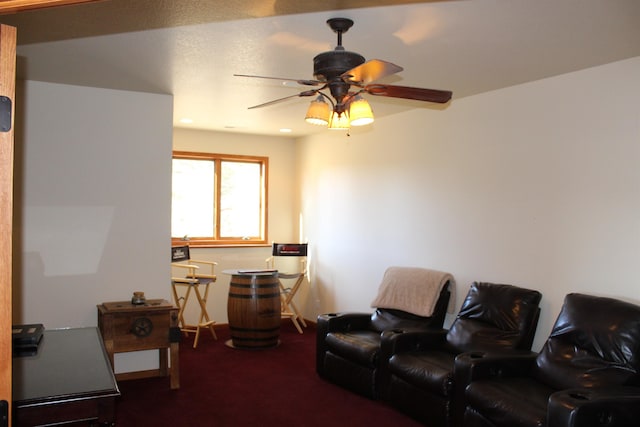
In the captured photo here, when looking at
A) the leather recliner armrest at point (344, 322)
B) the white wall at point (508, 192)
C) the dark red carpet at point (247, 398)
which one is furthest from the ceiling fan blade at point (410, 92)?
the leather recliner armrest at point (344, 322)

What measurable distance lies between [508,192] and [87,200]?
11.0 ft

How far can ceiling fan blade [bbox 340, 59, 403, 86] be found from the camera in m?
2.52

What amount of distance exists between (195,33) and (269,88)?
134cm

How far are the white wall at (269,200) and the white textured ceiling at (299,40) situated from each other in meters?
2.29

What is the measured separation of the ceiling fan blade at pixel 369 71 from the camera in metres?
2.52

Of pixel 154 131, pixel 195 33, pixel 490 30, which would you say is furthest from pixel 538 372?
pixel 154 131

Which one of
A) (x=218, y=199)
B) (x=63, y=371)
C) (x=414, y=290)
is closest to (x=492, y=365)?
(x=414, y=290)

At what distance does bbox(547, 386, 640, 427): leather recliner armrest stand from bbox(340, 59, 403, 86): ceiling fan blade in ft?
5.75

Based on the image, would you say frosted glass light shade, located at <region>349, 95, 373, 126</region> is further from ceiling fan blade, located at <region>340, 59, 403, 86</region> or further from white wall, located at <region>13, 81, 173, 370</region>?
white wall, located at <region>13, 81, 173, 370</region>

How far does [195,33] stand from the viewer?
3117 millimetres

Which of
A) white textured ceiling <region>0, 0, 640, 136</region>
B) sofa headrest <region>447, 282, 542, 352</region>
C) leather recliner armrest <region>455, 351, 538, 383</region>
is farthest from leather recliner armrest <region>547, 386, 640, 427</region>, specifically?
white textured ceiling <region>0, 0, 640, 136</region>

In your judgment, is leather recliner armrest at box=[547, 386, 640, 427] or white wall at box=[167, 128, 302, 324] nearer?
leather recliner armrest at box=[547, 386, 640, 427]

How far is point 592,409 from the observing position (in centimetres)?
261

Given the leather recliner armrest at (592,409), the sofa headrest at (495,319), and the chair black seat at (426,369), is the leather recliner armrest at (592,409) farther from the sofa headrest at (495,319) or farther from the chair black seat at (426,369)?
the sofa headrest at (495,319)
